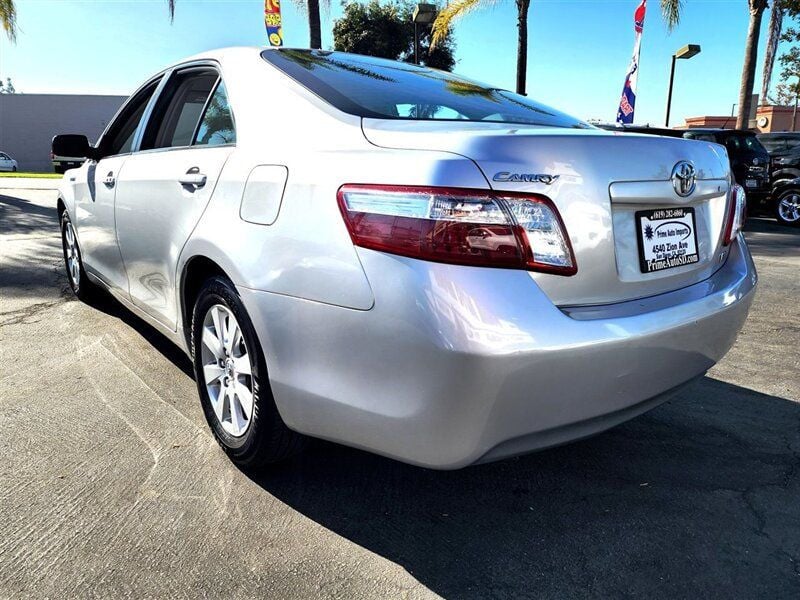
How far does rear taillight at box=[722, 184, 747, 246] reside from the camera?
2380mm

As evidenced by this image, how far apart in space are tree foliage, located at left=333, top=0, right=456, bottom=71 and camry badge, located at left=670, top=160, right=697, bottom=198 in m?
29.8

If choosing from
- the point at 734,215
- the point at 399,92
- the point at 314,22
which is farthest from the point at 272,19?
the point at 734,215

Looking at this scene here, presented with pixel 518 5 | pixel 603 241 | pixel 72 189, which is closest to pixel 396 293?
pixel 603 241

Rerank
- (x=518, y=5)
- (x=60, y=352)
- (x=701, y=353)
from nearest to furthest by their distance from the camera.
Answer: (x=701, y=353) < (x=60, y=352) < (x=518, y=5)

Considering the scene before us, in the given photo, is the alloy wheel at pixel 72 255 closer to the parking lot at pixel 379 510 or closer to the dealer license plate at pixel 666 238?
the parking lot at pixel 379 510

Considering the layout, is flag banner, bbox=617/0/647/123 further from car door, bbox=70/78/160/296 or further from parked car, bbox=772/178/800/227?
car door, bbox=70/78/160/296

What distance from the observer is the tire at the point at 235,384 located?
2174 millimetres

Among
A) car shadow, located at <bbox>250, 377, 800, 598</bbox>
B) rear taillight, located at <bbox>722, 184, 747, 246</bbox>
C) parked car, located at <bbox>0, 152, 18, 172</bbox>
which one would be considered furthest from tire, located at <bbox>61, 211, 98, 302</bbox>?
parked car, located at <bbox>0, 152, 18, 172</bbox>

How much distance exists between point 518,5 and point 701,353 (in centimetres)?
1452

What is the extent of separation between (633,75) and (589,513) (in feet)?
46.2

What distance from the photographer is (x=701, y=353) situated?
212 cm

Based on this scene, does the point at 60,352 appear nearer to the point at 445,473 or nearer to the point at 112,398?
the point at 112,398

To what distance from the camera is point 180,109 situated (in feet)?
10.3

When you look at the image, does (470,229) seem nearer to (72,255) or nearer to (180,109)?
(180,109)
